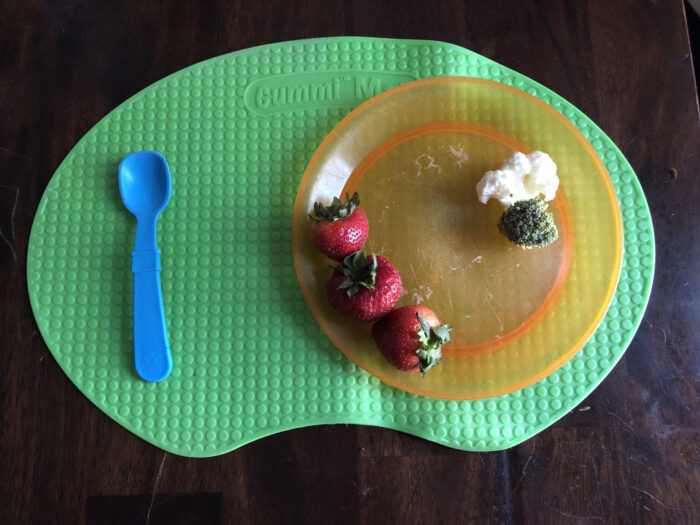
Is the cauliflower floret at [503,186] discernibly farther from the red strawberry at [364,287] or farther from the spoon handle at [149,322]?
the spoon handle at [149,322]

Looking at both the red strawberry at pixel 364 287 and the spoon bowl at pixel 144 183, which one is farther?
the spoon bowl at pixel 144 183

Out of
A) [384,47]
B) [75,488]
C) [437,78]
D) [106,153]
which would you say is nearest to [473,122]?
[437,78]

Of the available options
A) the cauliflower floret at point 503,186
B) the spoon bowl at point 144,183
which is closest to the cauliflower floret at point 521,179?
the cauliflower floret at point 503,186

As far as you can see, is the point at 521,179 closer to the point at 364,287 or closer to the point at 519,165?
the point at 519,165

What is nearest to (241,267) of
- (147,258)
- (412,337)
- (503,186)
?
(147,258)

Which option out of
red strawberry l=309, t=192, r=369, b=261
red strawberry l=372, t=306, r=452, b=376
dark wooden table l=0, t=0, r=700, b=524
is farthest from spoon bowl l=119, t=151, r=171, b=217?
red strawberry l=372, t=306, r=452, b=376

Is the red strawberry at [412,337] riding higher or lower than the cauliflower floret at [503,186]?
lower

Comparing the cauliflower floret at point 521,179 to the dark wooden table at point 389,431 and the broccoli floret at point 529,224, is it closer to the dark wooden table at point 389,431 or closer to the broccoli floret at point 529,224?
the broccoli floret at point 529,224

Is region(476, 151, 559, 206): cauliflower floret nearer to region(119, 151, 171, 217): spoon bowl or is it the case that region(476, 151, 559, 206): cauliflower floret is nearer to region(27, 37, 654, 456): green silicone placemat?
region(27, 37, 654, 456): green silicone placemat
